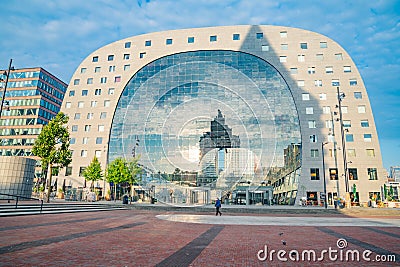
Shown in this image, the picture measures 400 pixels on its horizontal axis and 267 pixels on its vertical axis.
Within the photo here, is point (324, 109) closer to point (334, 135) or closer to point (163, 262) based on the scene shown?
point (334, 135)

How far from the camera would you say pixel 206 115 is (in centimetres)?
5012

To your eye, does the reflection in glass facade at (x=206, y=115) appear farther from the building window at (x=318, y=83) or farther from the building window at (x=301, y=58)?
the building window at (x=318, y=83)

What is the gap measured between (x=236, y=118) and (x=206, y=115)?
585 centimetres

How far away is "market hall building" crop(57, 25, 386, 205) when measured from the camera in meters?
46.3

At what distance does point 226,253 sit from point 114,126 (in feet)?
167

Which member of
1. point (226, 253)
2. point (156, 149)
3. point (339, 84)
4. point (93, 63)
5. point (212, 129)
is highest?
point (93, 63)

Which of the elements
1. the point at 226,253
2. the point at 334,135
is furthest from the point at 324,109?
the point at 226,253

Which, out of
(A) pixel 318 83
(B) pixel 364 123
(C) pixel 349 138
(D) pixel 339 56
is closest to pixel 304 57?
(A) pixel 318 83

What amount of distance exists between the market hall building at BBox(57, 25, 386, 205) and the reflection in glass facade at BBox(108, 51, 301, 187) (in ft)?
0.65

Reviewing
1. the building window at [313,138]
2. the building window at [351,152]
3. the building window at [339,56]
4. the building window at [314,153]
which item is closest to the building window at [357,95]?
the building window at [339,56]

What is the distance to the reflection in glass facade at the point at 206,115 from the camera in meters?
47.7

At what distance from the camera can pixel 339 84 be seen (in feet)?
161

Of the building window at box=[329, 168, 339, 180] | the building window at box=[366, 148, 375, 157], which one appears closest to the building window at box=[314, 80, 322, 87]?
the building window at box=[366, 148, 375, 157]

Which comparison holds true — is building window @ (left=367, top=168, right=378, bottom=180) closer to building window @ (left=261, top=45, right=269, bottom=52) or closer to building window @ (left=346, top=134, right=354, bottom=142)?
building window @ (left=346, top=134, right=354, bottom=142)
